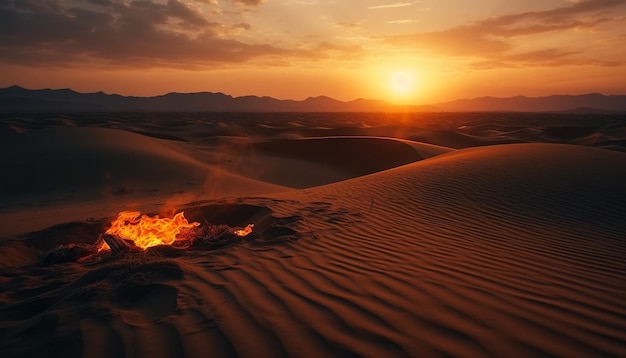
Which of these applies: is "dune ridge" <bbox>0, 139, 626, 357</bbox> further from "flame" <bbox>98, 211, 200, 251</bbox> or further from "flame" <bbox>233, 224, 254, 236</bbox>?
"flame" <bbox>98, 211, 200, 251</bbox>

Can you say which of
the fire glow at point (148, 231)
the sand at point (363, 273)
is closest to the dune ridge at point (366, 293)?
the sand at point (363, 273)

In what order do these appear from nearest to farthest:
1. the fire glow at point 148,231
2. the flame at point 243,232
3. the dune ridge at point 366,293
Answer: the dune ridge at point 366,293
the fire glow at point 148,231
the flame at point 243,232

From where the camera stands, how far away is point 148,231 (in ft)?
20.7

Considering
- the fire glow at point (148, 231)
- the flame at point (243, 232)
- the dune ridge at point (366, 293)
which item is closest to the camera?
the dune ridge at point (366, 293)

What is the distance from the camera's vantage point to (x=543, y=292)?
11.7 ft

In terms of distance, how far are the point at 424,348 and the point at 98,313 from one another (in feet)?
8.42

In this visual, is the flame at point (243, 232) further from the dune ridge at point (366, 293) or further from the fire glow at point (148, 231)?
the dune ridge at point (366, 293)

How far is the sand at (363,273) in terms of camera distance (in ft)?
9.42

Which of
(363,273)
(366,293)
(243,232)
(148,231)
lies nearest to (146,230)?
(148,231)

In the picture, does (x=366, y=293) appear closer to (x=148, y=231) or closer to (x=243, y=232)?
(x=243, y=232)

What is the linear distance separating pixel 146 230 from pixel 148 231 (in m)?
0.04

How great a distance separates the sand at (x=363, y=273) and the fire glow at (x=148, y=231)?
0.52m

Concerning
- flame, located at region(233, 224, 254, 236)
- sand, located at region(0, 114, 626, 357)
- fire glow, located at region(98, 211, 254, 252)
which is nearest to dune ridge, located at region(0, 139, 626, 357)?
sand, located at region(0, 114, 626, 357)

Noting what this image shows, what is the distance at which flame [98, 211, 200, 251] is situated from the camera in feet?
19.5
